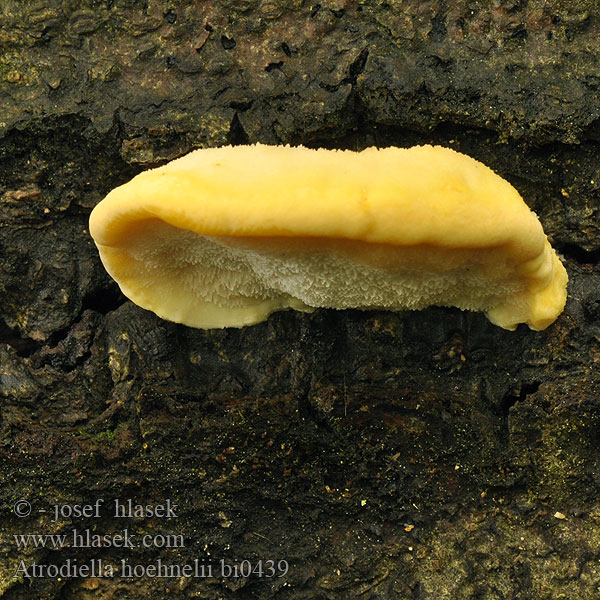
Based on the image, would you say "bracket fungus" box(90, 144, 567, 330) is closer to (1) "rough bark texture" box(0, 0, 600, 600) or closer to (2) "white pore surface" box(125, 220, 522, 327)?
(2) "white pore surface" box(125, 220, 522, 327)

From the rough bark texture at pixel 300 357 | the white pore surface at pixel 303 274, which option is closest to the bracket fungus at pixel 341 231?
the white pore surface at pixel 303 274

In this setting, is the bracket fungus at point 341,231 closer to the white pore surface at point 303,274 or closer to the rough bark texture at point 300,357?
the white pore surface at point 303,274

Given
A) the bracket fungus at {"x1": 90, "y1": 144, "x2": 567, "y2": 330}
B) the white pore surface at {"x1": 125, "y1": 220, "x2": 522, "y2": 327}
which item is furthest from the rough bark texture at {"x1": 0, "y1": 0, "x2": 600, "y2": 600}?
the bracket fungus at {"x1": 90, "y1": 144, "x2": 567, "y2": 330}

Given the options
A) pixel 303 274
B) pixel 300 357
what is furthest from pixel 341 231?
pixel 300 357

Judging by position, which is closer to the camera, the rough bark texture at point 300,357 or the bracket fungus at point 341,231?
the bracket fungus at point 341,231

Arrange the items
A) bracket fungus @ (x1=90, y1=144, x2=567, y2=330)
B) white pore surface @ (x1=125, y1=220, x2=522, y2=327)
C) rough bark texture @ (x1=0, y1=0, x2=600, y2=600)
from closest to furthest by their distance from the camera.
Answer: bracket fungus @ (x1=90, y1=144, x2=567, y2=330), white pore surface @ (x1=125, y1=220, x2=522, y2=327), rough bark texture @ (x1=0, y1=0, x2=600, y2=600)

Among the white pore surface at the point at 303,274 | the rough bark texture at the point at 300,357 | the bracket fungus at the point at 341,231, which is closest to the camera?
the bracket fungus at the point at 341,231

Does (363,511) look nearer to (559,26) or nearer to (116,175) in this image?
(116,175)

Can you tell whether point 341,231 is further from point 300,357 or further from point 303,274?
point 300,357

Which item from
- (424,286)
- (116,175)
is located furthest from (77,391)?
(424,286)
